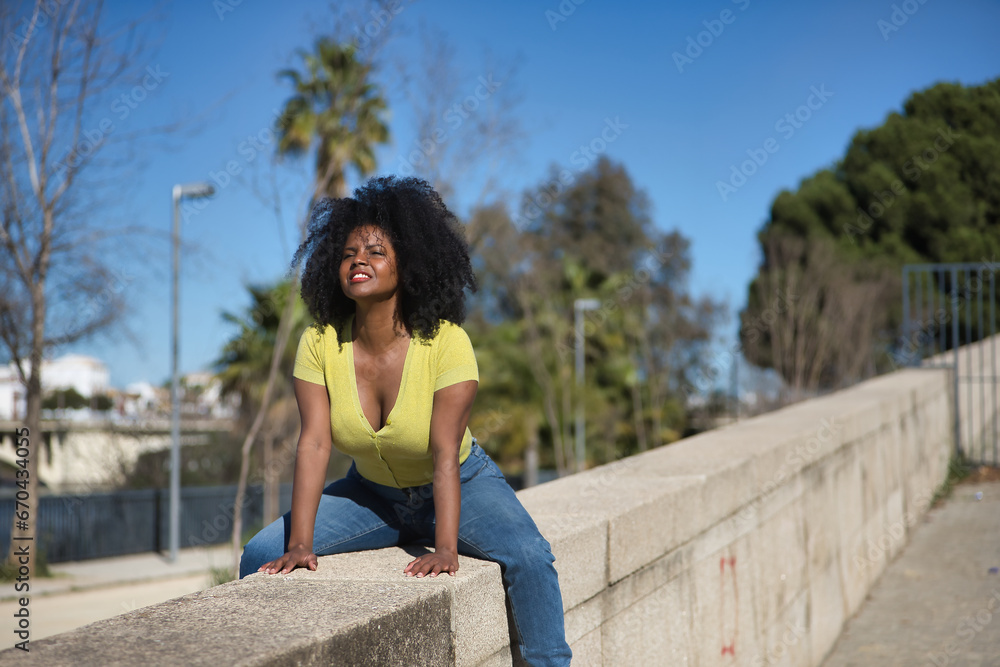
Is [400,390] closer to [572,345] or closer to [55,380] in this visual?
[55,380]

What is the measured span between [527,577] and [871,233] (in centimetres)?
2760

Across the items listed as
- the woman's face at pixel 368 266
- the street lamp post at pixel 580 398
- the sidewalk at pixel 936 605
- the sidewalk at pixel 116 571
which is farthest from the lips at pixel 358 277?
the street lamp post at pixel 580 398

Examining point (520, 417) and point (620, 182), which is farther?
point (620, 182)

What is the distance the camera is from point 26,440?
10906 mm

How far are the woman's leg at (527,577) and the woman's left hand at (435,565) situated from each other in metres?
0.16

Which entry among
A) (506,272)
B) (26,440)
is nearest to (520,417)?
(506,272)

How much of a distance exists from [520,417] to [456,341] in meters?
20.5

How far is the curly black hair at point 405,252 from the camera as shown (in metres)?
2.39

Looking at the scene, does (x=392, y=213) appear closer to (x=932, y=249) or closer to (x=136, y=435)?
(x=136, y=435)

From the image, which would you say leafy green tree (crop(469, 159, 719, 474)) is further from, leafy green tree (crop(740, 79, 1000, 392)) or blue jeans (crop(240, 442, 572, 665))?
blue jeans (crop(240, 442, 572, 665))

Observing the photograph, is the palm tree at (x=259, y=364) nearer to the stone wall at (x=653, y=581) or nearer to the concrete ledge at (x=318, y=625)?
the stone wall at (x=653, y=581)

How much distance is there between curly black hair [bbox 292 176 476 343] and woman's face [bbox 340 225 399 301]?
24 mm

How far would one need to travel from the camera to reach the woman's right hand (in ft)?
7.00

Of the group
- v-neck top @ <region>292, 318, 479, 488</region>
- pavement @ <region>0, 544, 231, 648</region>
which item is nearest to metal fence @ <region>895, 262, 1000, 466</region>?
pavement @ <region>0, 544, 231, 648</region>
